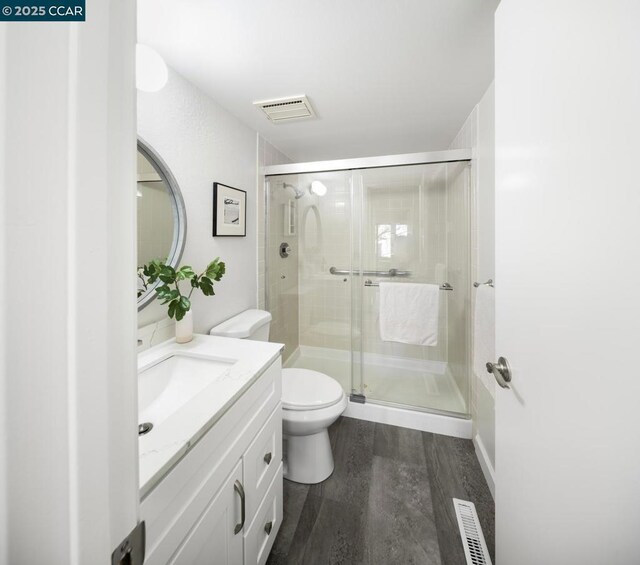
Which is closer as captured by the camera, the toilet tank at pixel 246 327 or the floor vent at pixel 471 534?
the floor vent at pixel 471 534

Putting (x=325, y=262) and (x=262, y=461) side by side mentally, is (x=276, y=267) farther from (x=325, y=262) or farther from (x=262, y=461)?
(x=262, y=461)

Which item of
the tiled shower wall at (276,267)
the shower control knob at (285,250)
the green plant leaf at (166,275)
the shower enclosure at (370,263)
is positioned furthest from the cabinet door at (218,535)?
the shower control knob at (285,250)

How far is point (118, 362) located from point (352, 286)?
83.6 inches

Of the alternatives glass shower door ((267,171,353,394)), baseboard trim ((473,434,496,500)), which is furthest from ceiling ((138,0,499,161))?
baseboard trim ((473,434,496,500))

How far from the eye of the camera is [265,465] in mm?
1109

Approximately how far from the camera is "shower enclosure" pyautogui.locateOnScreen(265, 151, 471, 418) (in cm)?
207

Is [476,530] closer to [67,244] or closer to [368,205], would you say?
[67,244]

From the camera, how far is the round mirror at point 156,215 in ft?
4.21

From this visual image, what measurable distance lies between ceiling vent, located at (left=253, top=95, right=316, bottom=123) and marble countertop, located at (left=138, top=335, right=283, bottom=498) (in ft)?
4.59

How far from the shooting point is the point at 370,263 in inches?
90.3

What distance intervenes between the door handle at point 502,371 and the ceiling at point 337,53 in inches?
49.2

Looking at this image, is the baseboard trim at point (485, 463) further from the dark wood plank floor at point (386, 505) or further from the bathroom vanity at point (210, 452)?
the bathroom vanity at point (210, 452)

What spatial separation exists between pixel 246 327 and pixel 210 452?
970mm

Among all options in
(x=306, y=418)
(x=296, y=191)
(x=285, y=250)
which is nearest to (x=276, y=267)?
(x=285, y=250)
